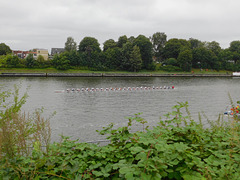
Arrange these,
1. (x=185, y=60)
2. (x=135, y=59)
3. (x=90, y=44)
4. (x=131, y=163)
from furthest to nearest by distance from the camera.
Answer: (x=90, y=44), (x=185, y=60), (x=135, y=59), (x=131, y=163)

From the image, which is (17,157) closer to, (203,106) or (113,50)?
(203,106)

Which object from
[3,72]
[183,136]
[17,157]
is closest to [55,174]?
[17,157]

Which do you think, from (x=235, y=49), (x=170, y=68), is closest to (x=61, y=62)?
(x=170, y=68)

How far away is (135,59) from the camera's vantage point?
95125 millimetres

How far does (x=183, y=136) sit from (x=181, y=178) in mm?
1487

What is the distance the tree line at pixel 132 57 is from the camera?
9350cm

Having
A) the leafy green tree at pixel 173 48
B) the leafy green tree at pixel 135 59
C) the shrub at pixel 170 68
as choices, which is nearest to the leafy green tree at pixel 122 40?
the leafy green tree at pixel 135 59

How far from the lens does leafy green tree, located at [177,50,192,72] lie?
105000 millimetres

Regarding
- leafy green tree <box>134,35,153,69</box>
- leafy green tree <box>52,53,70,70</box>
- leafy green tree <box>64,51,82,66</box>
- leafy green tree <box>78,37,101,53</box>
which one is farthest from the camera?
leafy green tree <box>78,37,101,53</box>

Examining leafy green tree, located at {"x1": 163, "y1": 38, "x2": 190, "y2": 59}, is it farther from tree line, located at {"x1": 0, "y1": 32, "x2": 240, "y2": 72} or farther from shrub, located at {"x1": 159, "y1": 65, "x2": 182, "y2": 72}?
shrub, located at {"x1": 159, "y1": 65, "x2": 182, "y2": 72}

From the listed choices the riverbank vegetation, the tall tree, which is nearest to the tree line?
the tall tree

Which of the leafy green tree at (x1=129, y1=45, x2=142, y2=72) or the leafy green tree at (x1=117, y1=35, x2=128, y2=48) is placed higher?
the leafy green tree at (x1=117, y1=35, x2=128, y2=48)

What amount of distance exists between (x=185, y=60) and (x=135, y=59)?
28.0m

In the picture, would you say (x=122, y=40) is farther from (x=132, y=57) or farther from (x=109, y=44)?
(x=132, y=57)
